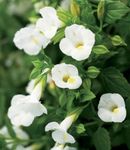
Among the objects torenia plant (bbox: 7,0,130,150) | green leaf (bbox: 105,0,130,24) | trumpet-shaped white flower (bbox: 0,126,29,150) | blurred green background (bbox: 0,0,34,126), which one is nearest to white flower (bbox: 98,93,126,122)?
torenia plant (bbox: 7,0,130,150)

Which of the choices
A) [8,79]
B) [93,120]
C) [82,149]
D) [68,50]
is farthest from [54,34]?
[8,79]

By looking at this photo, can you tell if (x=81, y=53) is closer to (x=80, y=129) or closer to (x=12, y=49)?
(x=80, y=129)

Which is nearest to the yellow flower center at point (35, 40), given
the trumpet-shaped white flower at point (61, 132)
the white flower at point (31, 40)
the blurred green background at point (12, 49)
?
the white flower at point (31, 40)

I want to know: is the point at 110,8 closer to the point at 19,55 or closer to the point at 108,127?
the point at 108,127

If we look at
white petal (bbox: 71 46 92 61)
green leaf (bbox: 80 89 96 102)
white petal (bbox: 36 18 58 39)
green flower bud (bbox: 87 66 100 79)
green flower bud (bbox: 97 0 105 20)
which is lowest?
green leaf (bbox: 80 89 96 102)

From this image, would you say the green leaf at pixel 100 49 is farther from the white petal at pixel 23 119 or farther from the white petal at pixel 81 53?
the white petal at pixel 23 119

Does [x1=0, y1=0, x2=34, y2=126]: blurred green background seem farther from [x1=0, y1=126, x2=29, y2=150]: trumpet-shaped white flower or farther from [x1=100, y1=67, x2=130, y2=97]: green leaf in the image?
[x1=100, y1=67, x2=130, y2=97]: green leaf

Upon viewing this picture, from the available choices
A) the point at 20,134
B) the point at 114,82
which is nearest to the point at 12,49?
the point at 20,134

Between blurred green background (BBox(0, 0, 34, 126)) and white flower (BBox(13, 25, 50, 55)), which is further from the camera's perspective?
blurred green background (BBox(0, 0, 34, 126))
